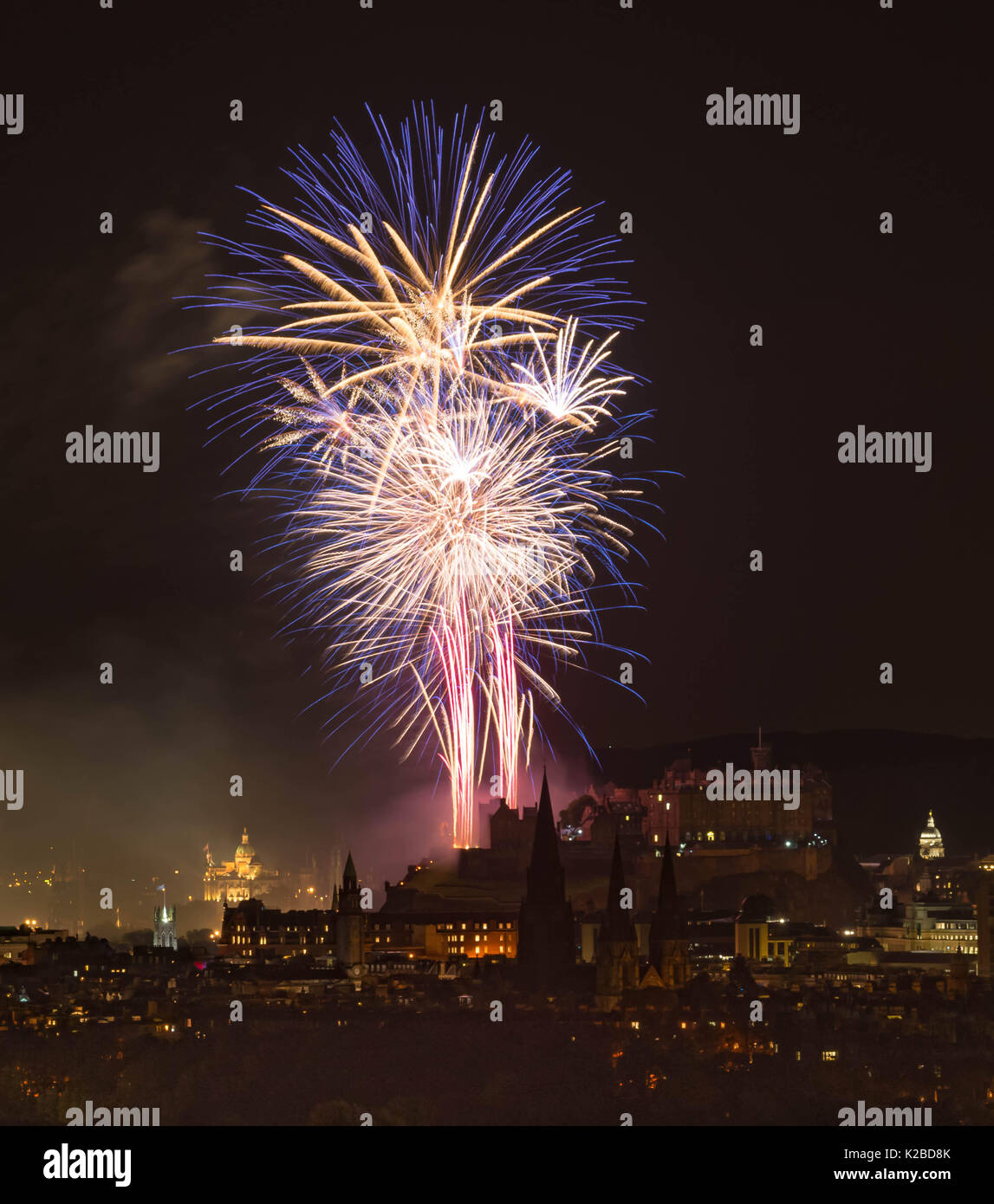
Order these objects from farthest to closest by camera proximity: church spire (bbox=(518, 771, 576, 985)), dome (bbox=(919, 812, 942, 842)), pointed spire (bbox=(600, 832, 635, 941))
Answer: dome (bbox=(919, 812, 942, 842)) < church spire (bbox=(518, 771, 576, 985)) < pointed spire (bbox=(600, 832, 635, 941))

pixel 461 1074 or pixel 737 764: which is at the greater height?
pixel 737 764

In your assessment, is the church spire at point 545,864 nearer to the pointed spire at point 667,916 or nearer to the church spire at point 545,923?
the church spire at point 545,923

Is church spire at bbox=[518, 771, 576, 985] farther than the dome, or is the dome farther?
the dome

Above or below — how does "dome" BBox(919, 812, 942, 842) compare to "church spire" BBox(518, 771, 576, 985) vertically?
above

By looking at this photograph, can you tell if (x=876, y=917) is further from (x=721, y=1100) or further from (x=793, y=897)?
(x=721, y=1100)

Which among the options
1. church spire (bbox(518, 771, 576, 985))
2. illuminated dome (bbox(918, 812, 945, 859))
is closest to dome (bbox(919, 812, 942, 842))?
illuminated dome (bbox(918, 812, 945, 859))

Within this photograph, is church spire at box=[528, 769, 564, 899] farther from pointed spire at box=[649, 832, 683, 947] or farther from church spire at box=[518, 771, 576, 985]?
pointed spire at box=[649, 832, 683, 947]

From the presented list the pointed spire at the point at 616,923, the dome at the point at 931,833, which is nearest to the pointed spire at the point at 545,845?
the pointed spire at the point at 616,923
